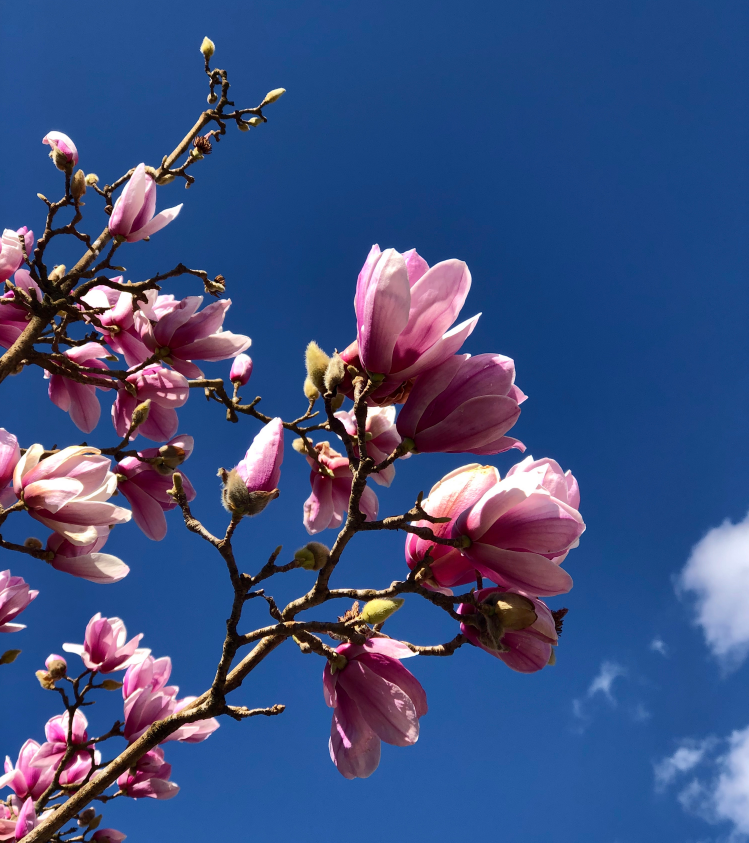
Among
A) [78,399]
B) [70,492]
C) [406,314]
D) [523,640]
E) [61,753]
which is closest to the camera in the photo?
[406,314]

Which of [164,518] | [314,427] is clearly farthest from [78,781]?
[314,427]

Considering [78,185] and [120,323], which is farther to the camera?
[120,323]

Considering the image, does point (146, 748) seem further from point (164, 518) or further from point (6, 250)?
point (6, 250)

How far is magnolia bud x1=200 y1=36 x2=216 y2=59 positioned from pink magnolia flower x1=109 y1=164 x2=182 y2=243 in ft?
3.33

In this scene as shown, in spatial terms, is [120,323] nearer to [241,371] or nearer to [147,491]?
[241,371]

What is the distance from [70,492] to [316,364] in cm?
67

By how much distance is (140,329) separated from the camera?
84.4 inches

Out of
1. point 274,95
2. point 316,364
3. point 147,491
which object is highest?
point 274,95

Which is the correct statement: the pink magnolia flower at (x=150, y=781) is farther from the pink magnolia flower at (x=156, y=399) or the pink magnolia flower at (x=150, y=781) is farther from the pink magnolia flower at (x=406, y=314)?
the pink magnolia flower at (x=406, y=314)

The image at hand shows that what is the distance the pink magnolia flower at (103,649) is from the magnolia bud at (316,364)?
1.42 meters

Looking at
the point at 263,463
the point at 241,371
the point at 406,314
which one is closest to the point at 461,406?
the point at 406,314

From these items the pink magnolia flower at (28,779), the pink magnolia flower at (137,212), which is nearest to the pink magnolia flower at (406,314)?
the pink magnolia flower at (137,212)

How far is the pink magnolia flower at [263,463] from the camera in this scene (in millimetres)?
1158

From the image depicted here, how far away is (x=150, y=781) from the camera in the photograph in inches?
76.1
